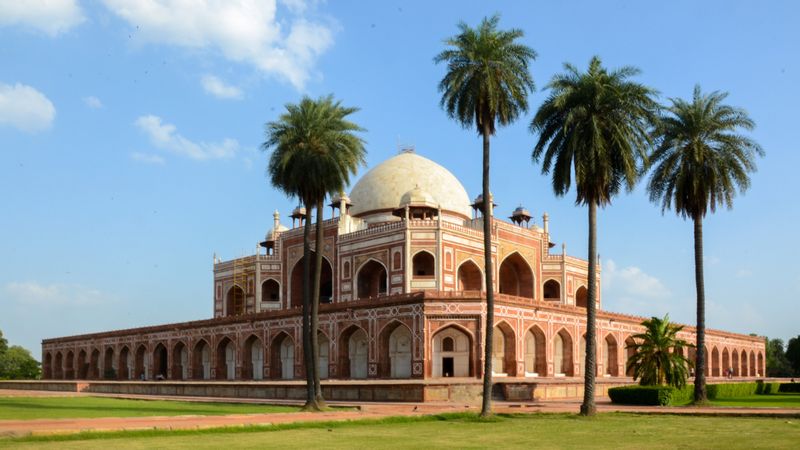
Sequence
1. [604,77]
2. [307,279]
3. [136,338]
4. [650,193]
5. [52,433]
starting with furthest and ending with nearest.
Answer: [136,338] < [650,193] < [307,279] < [604,77] < [52,433]

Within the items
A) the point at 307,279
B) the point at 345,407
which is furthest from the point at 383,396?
the point at 307,279

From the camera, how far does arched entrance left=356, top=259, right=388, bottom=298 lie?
52941 millimetres

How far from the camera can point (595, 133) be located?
25.3m

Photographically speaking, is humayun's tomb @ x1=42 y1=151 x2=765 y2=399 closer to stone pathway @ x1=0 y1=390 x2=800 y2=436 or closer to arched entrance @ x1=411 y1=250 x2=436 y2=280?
arched entrance @ x1=411 y1=250 x2=436 y2=280

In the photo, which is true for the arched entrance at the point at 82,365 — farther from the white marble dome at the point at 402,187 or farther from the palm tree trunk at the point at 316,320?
the palm tree trunk at the point at 316,320

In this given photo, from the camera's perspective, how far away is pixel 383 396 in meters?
33.1

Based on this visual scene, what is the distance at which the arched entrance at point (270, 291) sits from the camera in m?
60.3

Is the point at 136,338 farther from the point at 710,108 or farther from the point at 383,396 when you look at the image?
the point at 710,108

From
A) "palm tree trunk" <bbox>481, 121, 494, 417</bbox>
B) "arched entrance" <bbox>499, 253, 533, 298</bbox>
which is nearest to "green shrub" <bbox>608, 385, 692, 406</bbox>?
"palm tree trunk" <bbox>481, 121, 494, 417</bbox>

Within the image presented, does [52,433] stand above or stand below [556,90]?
below

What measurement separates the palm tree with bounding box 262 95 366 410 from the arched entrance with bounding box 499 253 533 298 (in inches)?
1138

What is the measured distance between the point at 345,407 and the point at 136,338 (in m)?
40.0

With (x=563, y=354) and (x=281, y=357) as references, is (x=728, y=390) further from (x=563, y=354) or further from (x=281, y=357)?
(x=281, y=357)

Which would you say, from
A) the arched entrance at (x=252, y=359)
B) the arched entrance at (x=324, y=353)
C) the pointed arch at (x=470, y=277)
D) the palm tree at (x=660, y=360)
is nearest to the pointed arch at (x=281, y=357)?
the arched entrance at (x=252, y=359)
